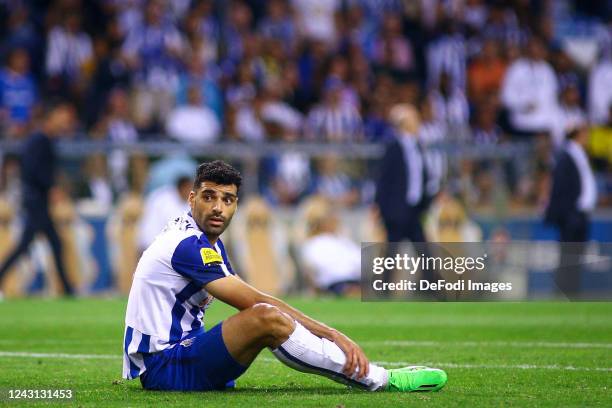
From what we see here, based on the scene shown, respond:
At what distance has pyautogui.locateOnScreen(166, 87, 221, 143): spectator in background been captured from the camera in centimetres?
1966

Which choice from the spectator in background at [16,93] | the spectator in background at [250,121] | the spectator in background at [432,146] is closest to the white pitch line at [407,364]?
the spectator in background at [432,146]

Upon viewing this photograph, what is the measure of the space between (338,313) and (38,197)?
5.20m

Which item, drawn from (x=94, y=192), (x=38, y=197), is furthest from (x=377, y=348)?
(x=94, y=192)

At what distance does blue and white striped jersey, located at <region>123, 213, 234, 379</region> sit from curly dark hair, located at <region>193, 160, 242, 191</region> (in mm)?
266

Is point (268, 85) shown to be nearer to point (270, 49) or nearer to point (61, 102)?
point (270, 49)

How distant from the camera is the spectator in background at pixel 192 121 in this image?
19656mm

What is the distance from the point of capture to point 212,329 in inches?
267

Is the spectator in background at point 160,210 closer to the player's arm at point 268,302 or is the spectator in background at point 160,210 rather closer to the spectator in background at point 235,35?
the spectator in background at point 235,35

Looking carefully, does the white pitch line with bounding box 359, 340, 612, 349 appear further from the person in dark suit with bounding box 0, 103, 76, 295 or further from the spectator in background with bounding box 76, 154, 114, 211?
the spectator in background with bounding box 76, 154, 114, 211

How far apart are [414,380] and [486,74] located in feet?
51.1

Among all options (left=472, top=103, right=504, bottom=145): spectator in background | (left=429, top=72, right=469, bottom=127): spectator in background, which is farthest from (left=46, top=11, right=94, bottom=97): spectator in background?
(left=472, top=103, right=504, bottom=145): spectator in background

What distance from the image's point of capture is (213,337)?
670 cm

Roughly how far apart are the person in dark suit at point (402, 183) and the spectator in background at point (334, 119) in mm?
3625

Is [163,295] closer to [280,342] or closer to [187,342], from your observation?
[187,342]
